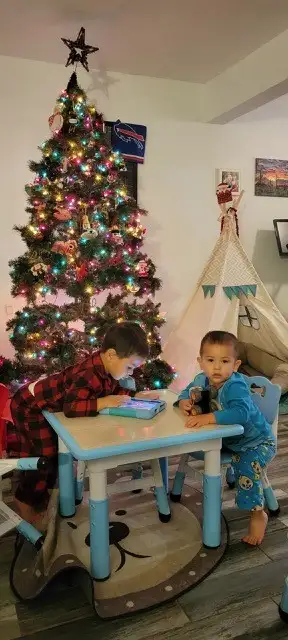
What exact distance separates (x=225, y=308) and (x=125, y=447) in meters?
2.60

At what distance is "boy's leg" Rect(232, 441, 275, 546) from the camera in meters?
1.99

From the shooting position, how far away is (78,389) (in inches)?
75.5

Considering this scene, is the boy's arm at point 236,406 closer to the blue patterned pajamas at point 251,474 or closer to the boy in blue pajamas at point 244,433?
the boy in blue pajamas at point 244,433

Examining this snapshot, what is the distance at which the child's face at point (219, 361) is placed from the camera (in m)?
1.97

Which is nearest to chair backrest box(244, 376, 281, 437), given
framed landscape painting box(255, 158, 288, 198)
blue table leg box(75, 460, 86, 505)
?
blue table leg box(75, 460, 86, 505)

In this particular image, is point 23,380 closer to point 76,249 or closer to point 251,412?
point 76,249

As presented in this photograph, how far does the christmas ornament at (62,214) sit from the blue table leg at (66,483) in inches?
63.7

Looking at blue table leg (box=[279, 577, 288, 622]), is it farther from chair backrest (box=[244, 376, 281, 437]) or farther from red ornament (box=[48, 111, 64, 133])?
red ornament (box=[48, 111, 64, 133])

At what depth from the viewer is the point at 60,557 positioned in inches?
68.0

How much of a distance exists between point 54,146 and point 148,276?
106 centimetres

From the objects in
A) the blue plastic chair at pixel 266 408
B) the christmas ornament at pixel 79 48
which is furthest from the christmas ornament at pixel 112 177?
the blue plastic chair at pixel 266 408

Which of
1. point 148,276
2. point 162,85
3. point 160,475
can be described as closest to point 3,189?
point 148,276

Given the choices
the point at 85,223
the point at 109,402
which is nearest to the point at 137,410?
the point at 109,402

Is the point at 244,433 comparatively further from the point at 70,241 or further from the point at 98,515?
the point at 70,241
